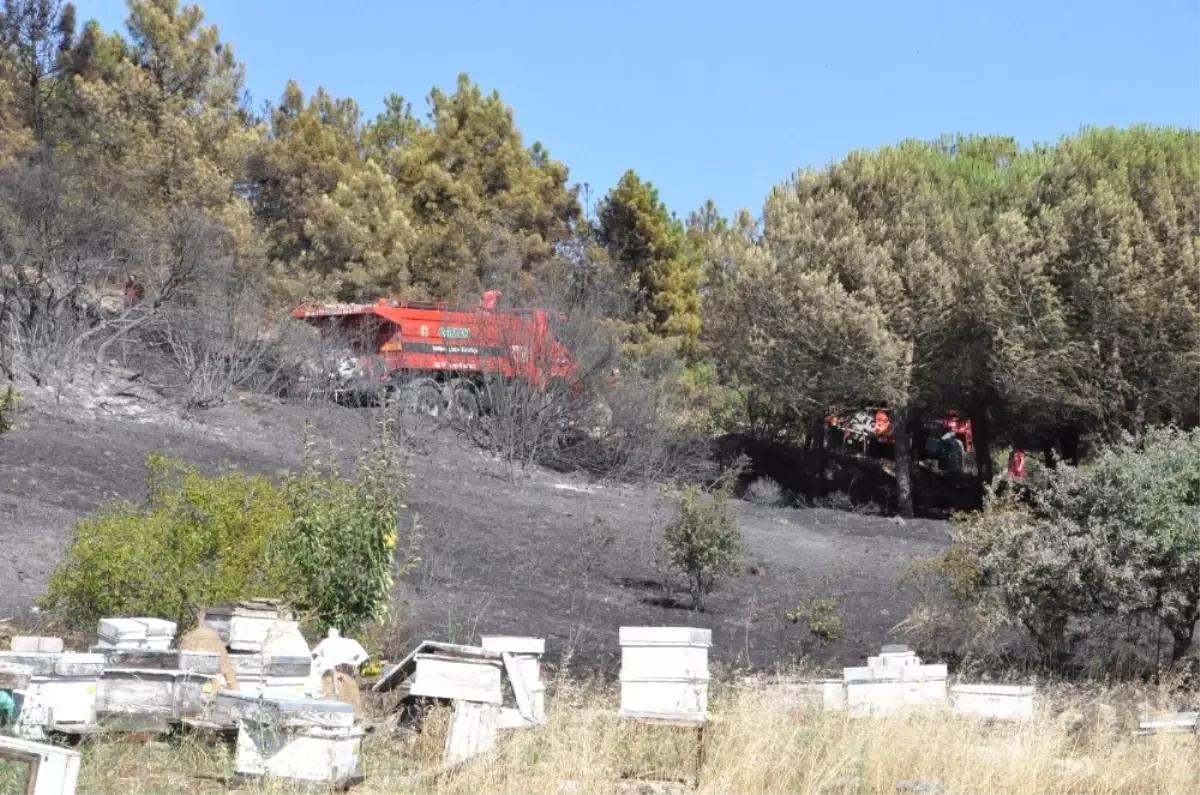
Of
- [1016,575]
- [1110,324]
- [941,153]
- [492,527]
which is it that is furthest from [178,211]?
[1016,575]

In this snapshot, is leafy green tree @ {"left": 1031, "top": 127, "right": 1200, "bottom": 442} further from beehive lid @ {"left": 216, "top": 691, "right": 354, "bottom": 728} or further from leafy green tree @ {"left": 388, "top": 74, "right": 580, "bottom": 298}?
beehive lid @ {"left": 216, "top": 691, "right": 354, "bottom": 728}

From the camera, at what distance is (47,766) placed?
5.21 m

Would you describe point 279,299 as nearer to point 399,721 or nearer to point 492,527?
point 492,527

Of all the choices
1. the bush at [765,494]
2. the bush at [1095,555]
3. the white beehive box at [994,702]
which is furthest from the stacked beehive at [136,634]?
the bush at [765,494]

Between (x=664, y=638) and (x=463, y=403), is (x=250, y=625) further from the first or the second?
(x=463, y=403)

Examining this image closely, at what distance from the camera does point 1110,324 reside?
26.0 m

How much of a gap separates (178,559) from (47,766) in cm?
540

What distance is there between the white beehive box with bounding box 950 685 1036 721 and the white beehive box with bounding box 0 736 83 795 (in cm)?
568

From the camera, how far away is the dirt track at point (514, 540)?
45.2ft

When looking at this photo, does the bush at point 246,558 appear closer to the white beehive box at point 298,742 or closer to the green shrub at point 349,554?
the green shrub at point 349,554

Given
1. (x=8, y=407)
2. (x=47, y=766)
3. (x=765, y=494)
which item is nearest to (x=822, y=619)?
(x=47, y=766)

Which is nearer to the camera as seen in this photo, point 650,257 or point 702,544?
point 702,544

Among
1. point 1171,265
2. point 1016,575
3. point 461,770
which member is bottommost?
point 461,770

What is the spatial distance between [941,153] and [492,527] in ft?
55.3
